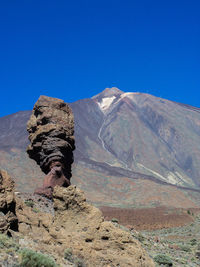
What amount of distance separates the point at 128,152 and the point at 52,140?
404ft

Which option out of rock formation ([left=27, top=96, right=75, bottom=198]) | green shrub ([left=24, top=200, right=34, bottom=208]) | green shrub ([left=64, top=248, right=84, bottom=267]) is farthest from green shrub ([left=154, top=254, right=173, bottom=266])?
rock formation ([left=27, top=96, right=75, bottom=198])

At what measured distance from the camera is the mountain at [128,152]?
72969 mm

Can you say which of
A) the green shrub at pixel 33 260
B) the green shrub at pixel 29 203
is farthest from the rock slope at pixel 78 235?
the green shrub at pixel 29 203

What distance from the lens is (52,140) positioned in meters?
17.3

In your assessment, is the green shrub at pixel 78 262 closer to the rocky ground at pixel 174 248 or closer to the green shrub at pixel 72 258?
the green shrub at pixel 72 258

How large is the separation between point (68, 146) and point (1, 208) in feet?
Answer: 31.4

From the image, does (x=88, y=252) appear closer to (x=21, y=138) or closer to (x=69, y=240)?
(x=69, y=240)

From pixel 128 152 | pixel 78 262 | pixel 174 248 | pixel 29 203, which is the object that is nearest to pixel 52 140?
pixel 29 203

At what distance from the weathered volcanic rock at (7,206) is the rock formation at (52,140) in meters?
8.12

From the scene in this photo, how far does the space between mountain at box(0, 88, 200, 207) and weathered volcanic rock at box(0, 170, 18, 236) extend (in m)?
55.8

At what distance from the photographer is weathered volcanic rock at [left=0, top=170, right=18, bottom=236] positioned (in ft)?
25.5

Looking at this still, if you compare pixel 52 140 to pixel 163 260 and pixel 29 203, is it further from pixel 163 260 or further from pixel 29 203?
pixel 163 260

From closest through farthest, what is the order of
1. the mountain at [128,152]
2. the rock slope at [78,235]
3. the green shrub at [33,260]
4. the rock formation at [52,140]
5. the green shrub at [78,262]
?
the green shrub at [33,260] → the green shrub at [78,262] → the rock slope at [78,235] → the rock formation at [52,140] → the mountain at [128,152]

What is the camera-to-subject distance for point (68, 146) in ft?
57.9
